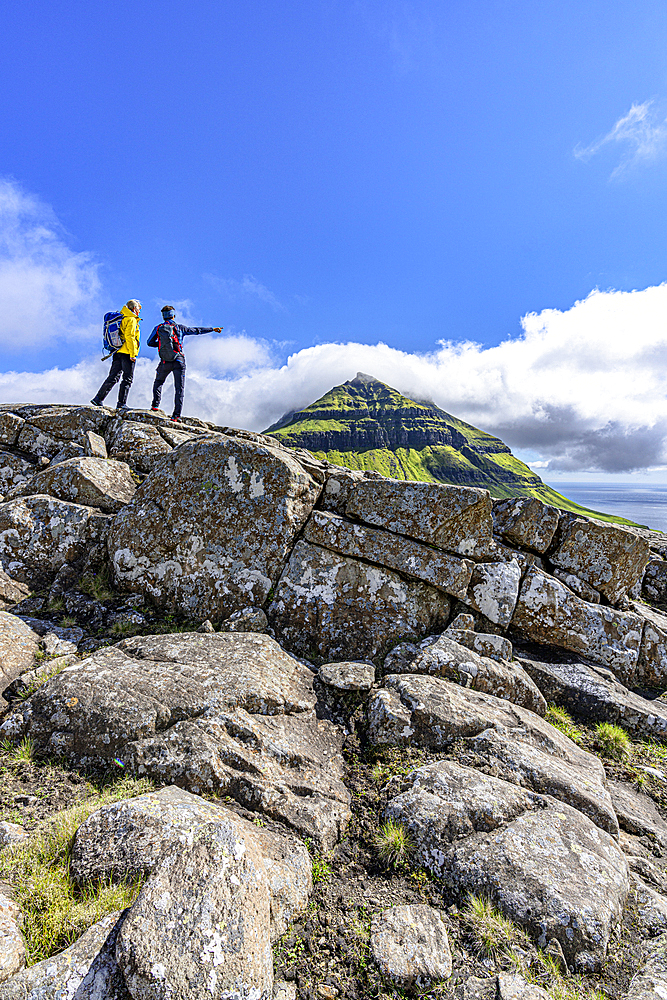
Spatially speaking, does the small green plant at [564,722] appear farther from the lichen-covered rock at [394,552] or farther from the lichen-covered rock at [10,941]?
the lichen-covered rock at [10,941]

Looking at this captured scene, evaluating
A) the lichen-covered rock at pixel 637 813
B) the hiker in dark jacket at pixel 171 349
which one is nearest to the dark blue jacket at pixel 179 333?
the hiker in dark jacket at pixel 171 349

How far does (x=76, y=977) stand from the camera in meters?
4.43

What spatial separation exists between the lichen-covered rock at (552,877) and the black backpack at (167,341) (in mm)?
20736

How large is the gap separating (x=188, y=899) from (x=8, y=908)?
84.3 inches

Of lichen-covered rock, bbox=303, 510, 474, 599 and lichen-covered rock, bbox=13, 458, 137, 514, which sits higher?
lichen-covered rock, bbox=13, 458, 137, 514

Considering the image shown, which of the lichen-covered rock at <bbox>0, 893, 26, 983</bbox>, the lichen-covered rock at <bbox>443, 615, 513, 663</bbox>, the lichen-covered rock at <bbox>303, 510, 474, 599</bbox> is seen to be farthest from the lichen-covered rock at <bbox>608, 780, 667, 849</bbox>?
the lichen-covered rock at <bbox>0, 893, 26, 983</bbox>

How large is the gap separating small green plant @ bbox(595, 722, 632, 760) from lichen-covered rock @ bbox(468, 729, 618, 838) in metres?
1.17

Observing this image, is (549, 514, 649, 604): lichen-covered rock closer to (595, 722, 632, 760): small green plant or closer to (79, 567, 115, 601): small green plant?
(595, 722, 632, 760): small green plant

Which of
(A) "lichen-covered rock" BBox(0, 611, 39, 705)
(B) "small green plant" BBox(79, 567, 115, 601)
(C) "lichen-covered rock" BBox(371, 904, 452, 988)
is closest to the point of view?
(C) "lichen-covered rock" BBox(371, 904, 452, 988)

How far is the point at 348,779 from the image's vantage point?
8359mm

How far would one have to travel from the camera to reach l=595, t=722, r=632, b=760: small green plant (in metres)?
10.4

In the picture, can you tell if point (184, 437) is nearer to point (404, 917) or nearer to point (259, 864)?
point (259, 864)

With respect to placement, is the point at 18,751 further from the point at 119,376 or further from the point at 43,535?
the point at 119,376

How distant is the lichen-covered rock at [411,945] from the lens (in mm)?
5285
